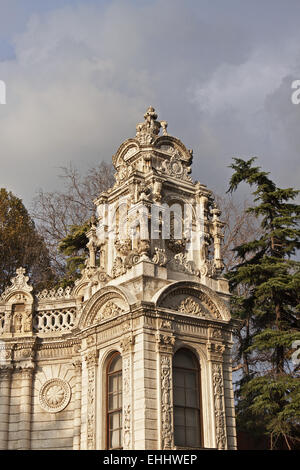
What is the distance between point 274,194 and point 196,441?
8.83 metres

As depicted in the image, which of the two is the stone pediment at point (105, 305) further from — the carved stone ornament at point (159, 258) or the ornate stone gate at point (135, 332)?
the carved stone ornament at point (159, 258)

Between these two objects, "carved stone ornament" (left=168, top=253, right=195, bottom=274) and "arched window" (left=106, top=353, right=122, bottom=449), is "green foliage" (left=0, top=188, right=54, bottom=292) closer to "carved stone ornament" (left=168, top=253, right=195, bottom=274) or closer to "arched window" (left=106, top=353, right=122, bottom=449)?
"carved stone ornament" (left=168, top=253, right=195, bottom=274)

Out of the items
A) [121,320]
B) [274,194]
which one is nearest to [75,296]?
[121,320]


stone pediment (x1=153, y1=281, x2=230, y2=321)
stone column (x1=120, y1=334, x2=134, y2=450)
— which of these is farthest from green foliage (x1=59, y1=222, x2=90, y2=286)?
stone column (x1=120, y1=334, x2=134, y2=450)

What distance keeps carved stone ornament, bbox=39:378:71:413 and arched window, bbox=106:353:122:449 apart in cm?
197

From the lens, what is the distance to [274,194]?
21625 millimetres

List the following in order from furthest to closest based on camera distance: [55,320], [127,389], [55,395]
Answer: [55,320] → [55,395] → [127,389]

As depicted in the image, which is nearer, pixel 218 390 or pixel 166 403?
pixel 166 403

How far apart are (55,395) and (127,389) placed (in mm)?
3363

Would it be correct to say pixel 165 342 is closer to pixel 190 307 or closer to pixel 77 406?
pixel 190 307

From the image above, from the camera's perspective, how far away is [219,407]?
1678cm

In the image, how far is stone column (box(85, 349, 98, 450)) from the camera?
16719mm

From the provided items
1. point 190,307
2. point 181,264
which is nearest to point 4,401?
point 190,307
